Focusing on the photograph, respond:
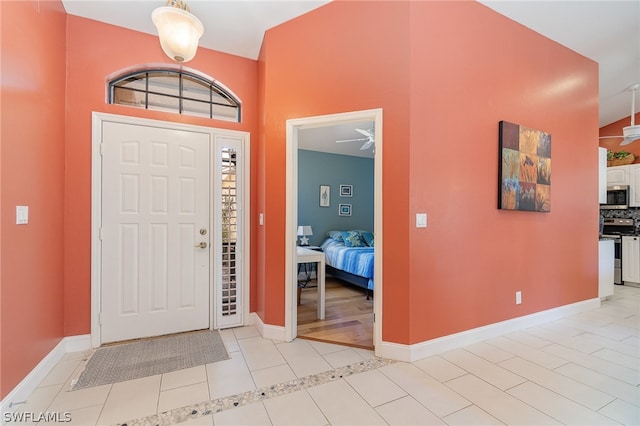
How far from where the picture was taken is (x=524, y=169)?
9.95 ft

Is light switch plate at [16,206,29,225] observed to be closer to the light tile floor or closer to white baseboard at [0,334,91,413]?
white baseboard at [0,334,91,413]

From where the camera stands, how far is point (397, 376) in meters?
2.16

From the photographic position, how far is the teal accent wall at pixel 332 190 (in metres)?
5.85

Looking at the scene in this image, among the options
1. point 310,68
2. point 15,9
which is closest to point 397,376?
point 310,68

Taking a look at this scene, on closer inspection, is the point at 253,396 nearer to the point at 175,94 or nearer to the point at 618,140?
the point at 175,94

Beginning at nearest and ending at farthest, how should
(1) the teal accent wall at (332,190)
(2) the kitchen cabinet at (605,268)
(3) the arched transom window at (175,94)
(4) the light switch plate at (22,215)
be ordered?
(4) the light switch plate at (22,215) < (3) the arched transom window at (175,94) < (2) the kitchen cabinet at (605,268) < (1) the teal accent wall at (332,190)

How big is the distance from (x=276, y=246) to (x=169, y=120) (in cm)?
168

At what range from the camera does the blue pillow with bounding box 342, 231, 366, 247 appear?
16.8ft

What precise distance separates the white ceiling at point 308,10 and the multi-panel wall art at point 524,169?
44.6 inches

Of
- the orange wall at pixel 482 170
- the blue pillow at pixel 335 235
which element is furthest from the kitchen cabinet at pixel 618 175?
the blue pillow at pixel 335 235

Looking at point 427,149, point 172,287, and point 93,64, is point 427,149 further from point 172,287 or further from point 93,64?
point 93,64

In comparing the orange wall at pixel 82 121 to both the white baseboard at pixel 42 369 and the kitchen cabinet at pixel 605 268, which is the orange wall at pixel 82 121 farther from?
the kitchen cabinet at pixel 605 268

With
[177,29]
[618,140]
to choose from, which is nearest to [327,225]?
[177,29]

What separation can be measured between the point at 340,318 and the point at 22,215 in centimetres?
295
